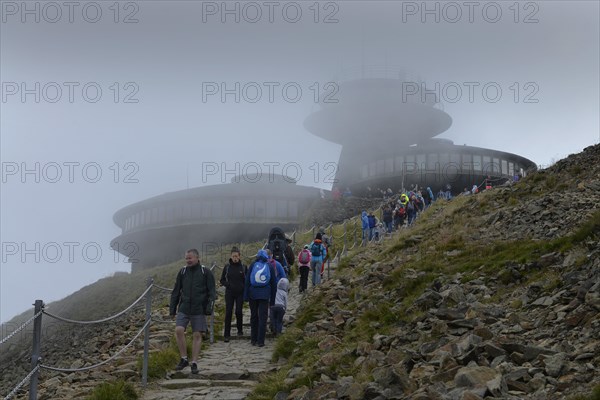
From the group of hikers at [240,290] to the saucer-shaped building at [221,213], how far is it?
113 feet

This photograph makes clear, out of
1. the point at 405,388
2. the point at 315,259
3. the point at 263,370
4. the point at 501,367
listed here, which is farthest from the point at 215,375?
the point at 315,259

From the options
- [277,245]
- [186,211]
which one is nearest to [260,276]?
[277,245]

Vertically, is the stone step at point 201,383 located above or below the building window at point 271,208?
below

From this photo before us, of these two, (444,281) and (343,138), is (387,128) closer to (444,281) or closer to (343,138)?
(343,138)

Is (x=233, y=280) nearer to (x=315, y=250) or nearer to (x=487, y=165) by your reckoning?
(x=315, y=250)

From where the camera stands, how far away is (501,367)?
24.3ft

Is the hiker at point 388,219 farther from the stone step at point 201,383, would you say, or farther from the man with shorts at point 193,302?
the stone step at point 201,383

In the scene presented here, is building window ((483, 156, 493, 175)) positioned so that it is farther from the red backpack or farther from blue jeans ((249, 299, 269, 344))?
blue jeans ((249, 299, 269, 344))

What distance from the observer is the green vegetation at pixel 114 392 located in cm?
878

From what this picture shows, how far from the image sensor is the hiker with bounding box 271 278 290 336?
45.1ft

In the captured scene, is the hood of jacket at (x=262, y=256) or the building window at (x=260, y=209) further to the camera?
the building window at (x=260, y=209)

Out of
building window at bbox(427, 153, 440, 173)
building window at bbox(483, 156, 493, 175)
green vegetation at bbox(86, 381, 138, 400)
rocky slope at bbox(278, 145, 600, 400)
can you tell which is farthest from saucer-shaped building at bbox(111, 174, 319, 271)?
green vegetation at bbox(86, 381, 138, 400)

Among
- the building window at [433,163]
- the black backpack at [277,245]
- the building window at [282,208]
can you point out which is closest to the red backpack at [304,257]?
the black backpack at [277,245]

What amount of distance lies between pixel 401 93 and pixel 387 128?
4427 mm
